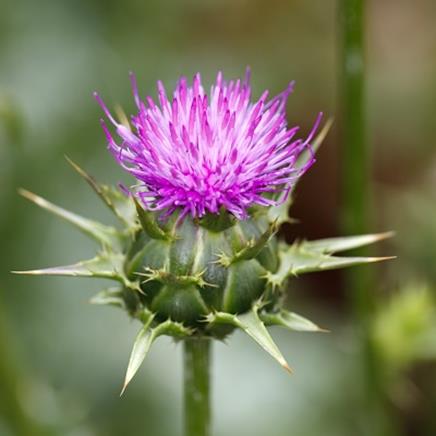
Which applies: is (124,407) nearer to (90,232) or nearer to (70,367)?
(70,367)

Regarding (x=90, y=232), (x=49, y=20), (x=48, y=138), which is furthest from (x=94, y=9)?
(x=90, y=232)

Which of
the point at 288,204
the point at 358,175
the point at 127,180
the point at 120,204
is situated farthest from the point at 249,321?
the point at 127,180

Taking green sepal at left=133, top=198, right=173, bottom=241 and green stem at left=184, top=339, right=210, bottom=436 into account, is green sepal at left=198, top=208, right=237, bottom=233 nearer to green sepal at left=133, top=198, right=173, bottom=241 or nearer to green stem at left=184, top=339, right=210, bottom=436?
green sepal at left=133, top=198, right=173, bottom=241

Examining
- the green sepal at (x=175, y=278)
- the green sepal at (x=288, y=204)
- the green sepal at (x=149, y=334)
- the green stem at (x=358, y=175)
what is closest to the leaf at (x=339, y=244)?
the green sepal at (x=288, y=204)

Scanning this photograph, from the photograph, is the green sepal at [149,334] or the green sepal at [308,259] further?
the green sepal at [308,259]

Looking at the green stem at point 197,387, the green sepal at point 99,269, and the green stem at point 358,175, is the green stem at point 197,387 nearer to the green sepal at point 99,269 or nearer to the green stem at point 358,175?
the green sepal at point 99,269
